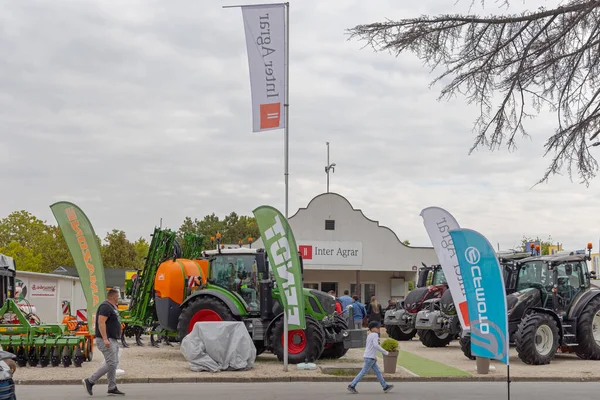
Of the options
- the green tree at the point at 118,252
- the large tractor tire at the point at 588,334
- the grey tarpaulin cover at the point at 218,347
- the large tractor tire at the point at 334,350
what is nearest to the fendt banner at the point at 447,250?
the large tractor tire at the point at 334,350

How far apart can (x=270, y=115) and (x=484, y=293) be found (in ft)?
21.3

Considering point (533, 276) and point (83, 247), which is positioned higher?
point (83, 247)

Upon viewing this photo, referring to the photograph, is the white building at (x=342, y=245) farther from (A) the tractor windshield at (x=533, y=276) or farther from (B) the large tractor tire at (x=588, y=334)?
(B) the large tractor tire at (x=588, y=334)

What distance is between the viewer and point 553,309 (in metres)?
19.2

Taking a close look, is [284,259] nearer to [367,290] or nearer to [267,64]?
[267,64]

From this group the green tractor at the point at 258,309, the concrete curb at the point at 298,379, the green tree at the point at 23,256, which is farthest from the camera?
the green tree at the point at 23,256

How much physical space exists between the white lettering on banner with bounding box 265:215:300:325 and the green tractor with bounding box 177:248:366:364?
148cm

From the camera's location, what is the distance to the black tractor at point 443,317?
20.6 metres

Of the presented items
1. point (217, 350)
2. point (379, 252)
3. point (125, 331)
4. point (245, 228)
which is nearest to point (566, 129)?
point (217, 350)

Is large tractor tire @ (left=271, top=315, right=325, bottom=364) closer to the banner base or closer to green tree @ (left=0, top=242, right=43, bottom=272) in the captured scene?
the banner base

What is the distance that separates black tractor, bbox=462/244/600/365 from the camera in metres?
17.9

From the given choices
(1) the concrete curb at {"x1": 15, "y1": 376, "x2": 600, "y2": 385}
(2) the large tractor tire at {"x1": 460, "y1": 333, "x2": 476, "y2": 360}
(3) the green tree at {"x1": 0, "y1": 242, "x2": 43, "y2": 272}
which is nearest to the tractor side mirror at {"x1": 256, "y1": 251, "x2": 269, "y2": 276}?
(1) the concrete curb at {"x1": 15, "y1": 376, "x2": 600, "y2": 385}

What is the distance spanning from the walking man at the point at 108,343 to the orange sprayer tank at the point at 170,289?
5.77 metres

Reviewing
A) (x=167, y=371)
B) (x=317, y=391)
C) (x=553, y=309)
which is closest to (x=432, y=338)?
(x=553, y=309)
